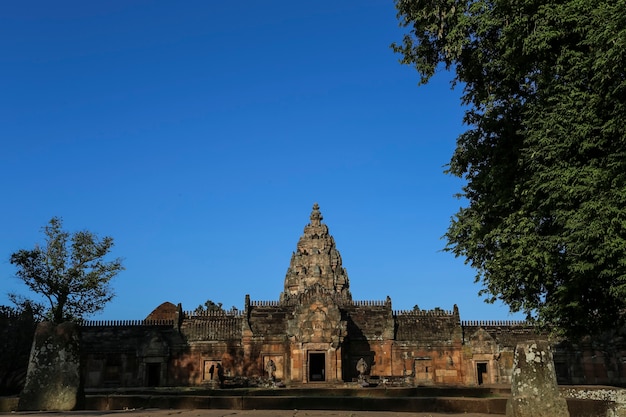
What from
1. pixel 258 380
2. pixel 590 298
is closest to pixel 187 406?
pixel 590 298

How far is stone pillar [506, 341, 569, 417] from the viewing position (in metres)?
10.1

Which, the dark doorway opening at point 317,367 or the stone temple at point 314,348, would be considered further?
the dark doorway opening at point 317,367

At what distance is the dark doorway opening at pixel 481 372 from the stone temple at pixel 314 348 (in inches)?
2.4

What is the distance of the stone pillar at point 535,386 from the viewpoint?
10117 mm

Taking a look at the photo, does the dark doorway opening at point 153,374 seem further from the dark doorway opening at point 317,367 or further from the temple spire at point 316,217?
the temple spire at point 316,217

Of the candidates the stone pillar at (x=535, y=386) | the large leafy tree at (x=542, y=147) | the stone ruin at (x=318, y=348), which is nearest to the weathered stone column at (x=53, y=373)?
the stone pillar at (x=535, y=386)

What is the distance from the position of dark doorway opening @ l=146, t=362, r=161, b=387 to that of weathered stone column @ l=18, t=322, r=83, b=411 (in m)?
22.0

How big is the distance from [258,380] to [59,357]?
56.8ft

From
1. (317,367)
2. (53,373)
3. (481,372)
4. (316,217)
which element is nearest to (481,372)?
(481,372)

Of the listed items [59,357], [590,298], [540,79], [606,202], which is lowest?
[59,357]

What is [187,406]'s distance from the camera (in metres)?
14.1

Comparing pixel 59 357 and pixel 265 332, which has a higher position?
pixel 265 332

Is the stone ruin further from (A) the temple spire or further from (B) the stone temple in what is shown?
(A) the temple spire

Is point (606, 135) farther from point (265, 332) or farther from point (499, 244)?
point (265, 332)
